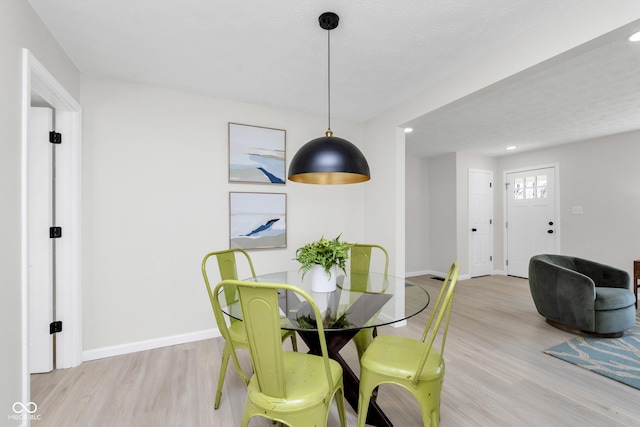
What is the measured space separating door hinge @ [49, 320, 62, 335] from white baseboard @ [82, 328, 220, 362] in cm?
30

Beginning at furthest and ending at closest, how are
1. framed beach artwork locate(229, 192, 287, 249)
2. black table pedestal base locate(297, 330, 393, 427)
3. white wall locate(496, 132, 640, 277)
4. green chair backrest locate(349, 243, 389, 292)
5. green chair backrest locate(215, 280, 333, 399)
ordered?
1. white wall locate(496, 132, 640, 277)
2. framed beach artwork locate(229, 192, 287, 249)
3. green chair backrest locate(349, 243, 389, 292)
4. black table pedestal base locate(297, 330, 393, 427)
5. green chair backrest locate(215, 280, 333, 399)

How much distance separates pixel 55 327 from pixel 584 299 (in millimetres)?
4768

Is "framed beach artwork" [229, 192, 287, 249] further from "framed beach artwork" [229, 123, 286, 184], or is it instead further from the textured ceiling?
the textured ceiling

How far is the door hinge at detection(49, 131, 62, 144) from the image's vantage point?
2.29 meters

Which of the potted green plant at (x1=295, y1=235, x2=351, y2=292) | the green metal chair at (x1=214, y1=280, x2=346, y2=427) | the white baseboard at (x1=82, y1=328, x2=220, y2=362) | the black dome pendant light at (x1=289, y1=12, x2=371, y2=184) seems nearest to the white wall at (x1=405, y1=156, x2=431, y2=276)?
the white baseboard at (x1=82, y1=328, x2=220, y2=362)

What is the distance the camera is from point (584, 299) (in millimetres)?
2865

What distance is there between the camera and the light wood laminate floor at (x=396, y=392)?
176cm

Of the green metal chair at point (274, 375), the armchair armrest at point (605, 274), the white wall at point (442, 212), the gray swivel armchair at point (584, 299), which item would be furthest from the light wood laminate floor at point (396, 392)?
the white wall at point (442, 212)

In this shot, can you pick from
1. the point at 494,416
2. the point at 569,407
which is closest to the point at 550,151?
the point at 569,407

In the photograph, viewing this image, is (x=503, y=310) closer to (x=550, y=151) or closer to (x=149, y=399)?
(x=550, y=151)

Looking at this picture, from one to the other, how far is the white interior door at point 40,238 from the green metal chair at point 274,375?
6.59ft

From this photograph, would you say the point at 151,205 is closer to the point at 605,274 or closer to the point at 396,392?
the point at 396,392

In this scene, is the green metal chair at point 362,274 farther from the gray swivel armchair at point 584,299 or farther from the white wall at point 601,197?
the white wall at point 601,197

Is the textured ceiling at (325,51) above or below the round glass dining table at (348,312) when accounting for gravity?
above
